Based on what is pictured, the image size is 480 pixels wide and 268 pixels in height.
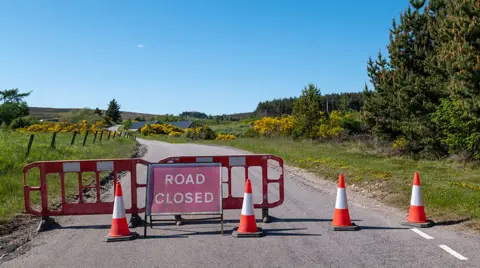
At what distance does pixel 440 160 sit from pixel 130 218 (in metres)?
17.2

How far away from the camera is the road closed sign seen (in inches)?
313

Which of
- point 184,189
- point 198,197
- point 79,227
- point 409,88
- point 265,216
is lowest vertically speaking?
point 79,227

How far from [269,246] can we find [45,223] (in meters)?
4.13

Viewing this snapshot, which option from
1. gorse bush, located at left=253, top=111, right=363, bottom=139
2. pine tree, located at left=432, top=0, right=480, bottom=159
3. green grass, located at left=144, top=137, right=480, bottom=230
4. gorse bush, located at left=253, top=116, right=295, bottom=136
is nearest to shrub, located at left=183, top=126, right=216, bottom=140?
gorse bush, located at left=253, top=116, right=295, bottom=136

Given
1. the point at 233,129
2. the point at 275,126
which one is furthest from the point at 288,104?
the point at 275,126

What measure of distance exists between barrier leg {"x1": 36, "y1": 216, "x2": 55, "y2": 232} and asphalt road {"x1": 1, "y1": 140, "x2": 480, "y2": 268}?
7.9 inches

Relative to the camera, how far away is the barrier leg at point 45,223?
8.13 m

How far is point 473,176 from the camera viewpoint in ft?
48.7

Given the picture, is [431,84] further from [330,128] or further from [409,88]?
[330,128]

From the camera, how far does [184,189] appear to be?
8047 mm

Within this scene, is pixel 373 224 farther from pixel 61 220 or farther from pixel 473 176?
pixel 473 176

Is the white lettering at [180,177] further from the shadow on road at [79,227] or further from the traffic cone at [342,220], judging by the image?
the traffic cone at [342,220]

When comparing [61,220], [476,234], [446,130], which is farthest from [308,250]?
[446,130]

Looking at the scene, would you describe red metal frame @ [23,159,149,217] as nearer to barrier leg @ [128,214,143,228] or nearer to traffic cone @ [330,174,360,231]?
barrier leg @ [128,214,143,228]
